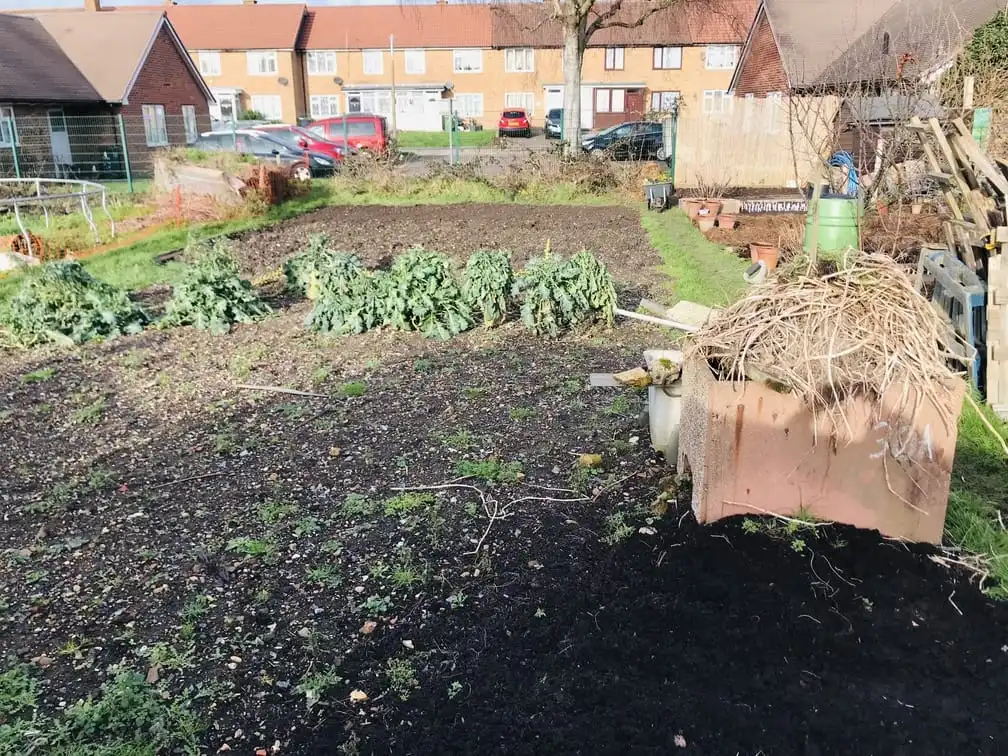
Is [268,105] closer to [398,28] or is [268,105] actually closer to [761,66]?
[398,28]

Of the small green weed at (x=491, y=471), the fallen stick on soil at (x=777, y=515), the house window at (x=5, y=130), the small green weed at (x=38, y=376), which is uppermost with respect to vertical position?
the house window at (x=5, y=130)

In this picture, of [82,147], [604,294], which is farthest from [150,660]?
[82,147]

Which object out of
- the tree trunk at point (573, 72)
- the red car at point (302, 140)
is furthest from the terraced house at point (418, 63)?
the tree trunk at point (573, 72)

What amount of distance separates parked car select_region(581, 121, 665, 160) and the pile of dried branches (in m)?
16.4

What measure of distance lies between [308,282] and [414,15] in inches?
1810

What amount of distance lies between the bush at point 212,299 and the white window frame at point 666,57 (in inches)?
1766

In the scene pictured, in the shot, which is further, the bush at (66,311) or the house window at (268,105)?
the house window at (268,105)

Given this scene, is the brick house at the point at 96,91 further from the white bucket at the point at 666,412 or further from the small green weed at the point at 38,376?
the white bucket at the point at 666,412

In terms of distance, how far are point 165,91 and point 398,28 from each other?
71.6 feet

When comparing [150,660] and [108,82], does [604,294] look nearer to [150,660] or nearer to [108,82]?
[150,660]

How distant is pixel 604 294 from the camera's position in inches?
277

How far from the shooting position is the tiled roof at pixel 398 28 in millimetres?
49031

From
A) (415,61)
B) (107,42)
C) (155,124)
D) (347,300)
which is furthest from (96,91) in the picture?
(347,300)

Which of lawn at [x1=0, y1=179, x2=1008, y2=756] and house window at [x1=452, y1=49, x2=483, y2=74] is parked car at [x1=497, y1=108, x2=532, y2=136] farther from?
lawn at [x1=0, y1=179, x2=1008, y2=756]
